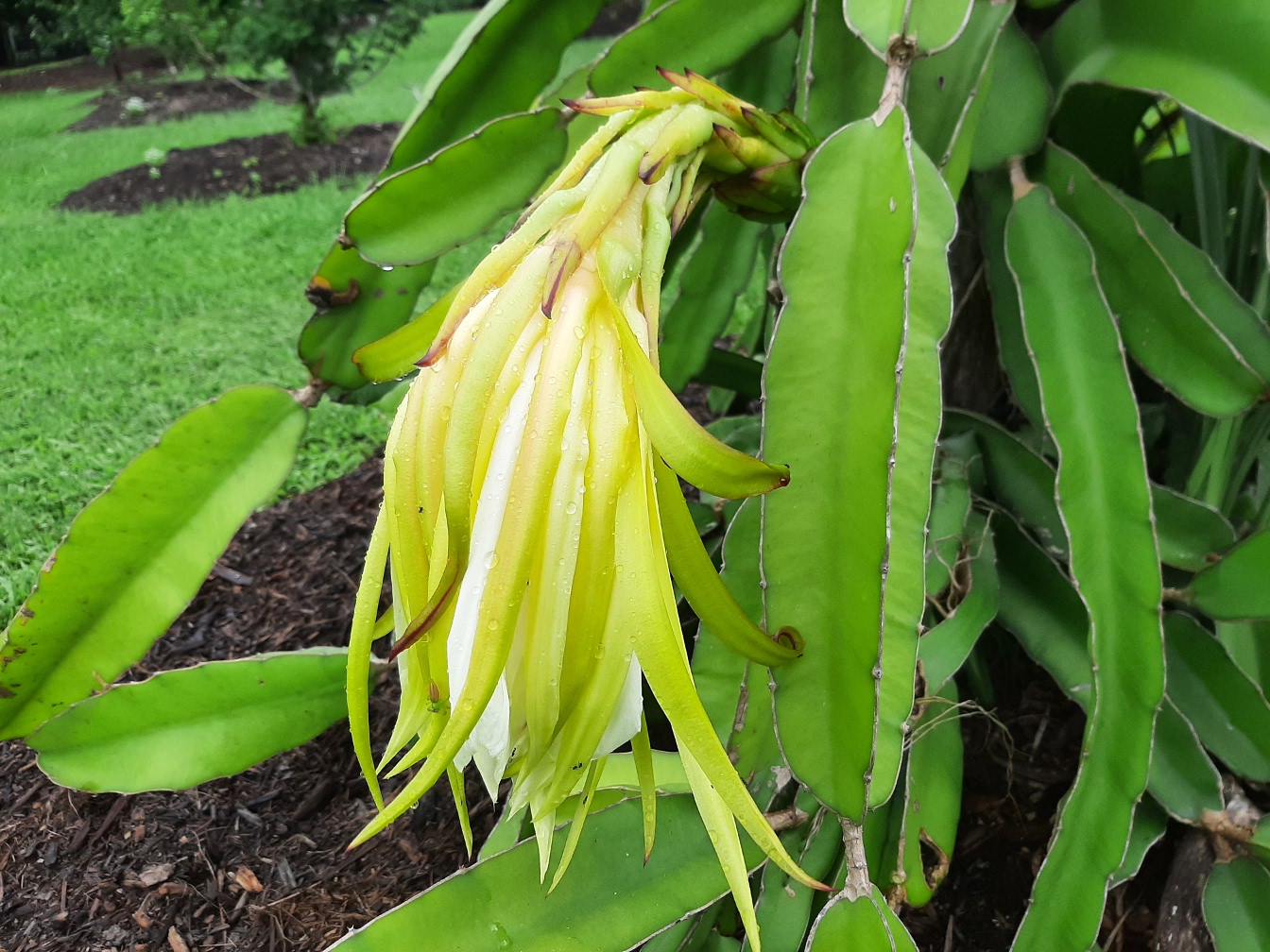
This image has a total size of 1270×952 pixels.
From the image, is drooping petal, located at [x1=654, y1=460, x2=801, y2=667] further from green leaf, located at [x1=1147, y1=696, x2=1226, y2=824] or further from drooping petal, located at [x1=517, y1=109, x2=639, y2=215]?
green leaf, located at [x1=1147, y1=696, x2=1226, y2=824]

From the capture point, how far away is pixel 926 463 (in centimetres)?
48

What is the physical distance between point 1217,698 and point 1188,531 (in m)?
0.14

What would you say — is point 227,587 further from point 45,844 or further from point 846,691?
point 846,691

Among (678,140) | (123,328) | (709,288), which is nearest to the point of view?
(678,140)

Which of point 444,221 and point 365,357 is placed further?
point 444,221

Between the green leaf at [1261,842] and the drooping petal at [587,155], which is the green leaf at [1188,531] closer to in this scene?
the green leaf at [1261,842]

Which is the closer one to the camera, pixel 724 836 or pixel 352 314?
pixel 724 836

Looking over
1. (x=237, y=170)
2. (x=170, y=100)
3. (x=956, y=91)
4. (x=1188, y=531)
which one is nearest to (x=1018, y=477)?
(x=1188, y=531)

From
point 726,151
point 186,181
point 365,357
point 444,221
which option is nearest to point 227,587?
point 444,221

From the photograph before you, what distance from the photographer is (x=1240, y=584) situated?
2.12 feet

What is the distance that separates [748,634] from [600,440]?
5.4 inches

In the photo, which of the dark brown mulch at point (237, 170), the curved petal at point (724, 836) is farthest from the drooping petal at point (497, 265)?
the dark brown mulch at point (237, 170)

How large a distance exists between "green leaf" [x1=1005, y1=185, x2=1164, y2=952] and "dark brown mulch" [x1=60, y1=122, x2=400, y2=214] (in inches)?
116

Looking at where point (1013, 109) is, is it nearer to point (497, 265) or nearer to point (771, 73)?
point (771, 73)
